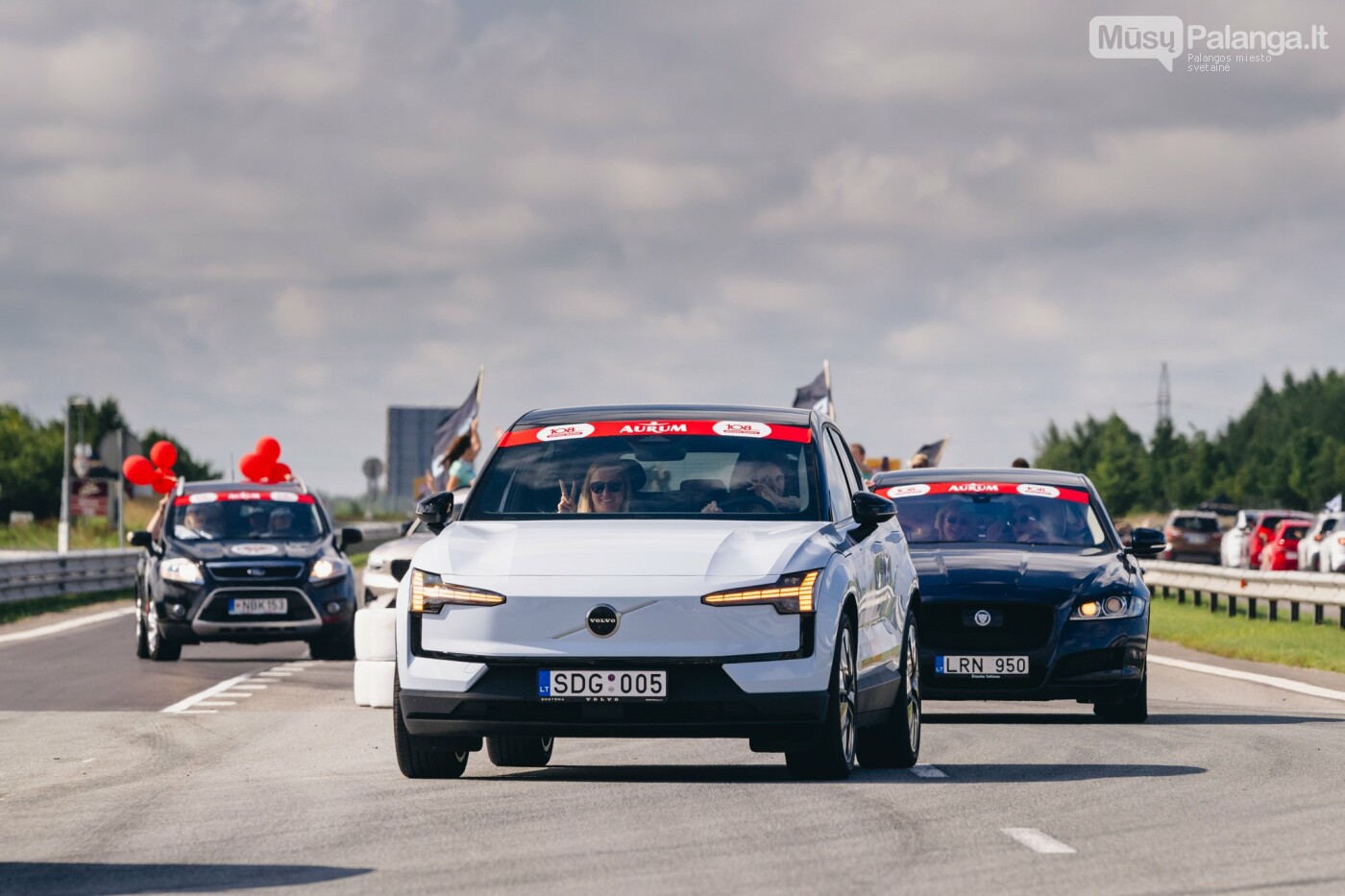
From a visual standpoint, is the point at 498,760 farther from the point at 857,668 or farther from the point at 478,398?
the point at 478,398

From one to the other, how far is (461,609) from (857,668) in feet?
6.10

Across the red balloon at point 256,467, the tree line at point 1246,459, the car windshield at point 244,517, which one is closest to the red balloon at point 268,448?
the red balloon at point 256,467

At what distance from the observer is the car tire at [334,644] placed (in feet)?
76.5

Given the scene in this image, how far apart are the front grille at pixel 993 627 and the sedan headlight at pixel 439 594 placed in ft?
16.2

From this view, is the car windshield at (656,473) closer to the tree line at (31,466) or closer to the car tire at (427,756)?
the car tire at (427,756)

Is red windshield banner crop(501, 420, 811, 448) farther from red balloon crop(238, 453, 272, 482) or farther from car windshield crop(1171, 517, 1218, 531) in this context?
car windshield crop(1171, 517, 1218, 531)

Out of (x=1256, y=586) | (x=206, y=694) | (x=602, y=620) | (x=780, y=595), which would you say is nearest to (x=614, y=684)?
(x=602, y=620)

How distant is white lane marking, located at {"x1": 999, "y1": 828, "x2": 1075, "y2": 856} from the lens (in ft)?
28.1

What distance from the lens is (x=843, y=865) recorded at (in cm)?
816

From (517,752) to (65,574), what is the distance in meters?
28.6

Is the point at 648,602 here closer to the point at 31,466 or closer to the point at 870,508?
the point at 870,508

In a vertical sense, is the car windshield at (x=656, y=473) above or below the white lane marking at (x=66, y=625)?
above

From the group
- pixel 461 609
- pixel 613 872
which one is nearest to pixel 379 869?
pixel 613 872

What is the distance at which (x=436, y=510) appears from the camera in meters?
11.2
